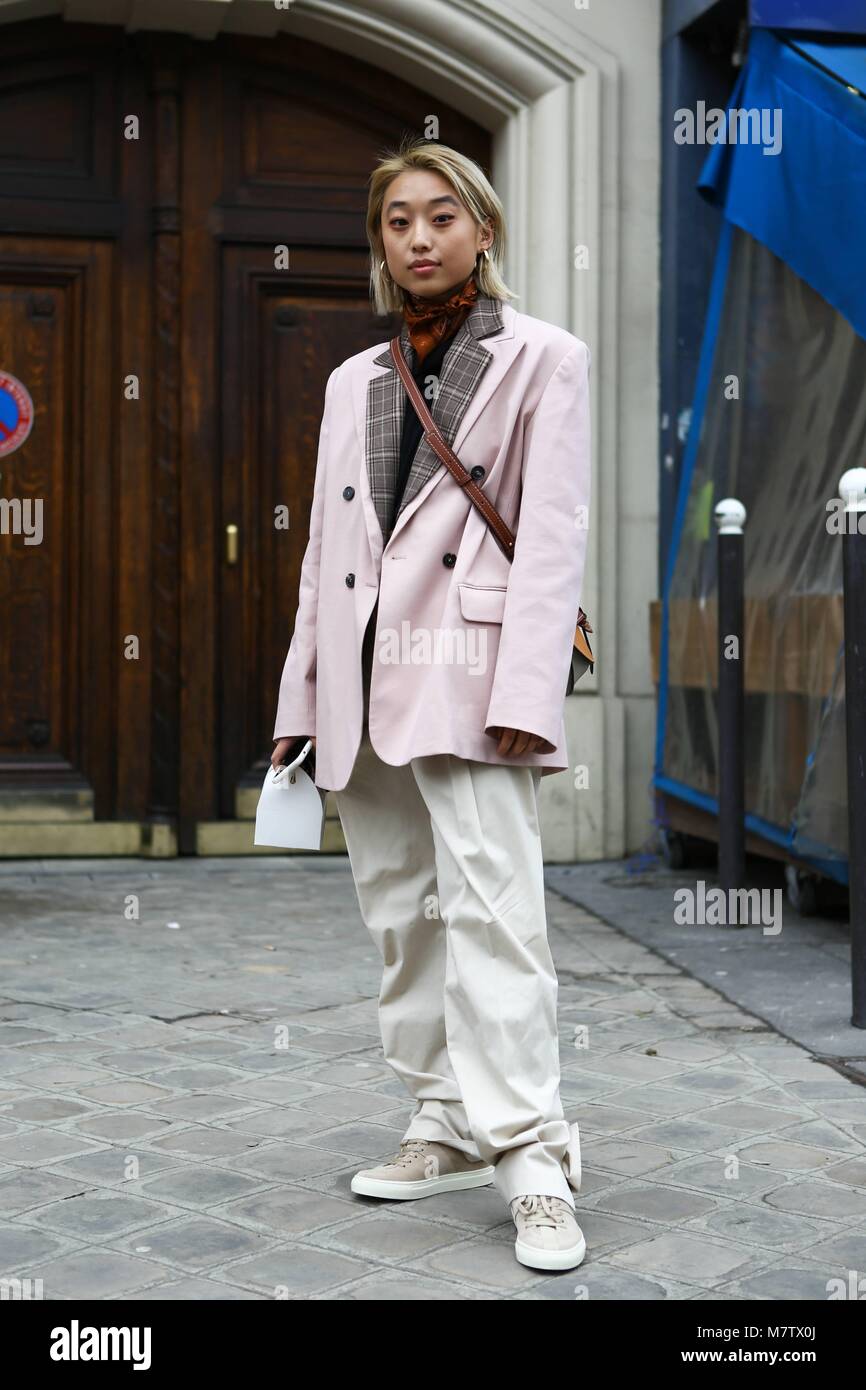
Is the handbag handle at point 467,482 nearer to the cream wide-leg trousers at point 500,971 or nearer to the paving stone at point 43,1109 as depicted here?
the cream wide-leg trousers at point 500,971

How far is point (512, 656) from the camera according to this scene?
257cm

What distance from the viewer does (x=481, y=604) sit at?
2627mm

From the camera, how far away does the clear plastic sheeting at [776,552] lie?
5035 millimetres

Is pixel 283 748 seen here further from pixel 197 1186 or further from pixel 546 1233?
pixel 546 1233

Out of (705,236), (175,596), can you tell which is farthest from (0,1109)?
(705,236)

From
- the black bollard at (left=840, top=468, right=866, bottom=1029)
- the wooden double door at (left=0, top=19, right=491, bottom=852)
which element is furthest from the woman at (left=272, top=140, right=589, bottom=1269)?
the wooden double door at (left=0, top=19, right=491, bottom=852)

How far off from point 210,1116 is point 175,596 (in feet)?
12.6

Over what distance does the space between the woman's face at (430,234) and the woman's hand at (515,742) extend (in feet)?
2.40

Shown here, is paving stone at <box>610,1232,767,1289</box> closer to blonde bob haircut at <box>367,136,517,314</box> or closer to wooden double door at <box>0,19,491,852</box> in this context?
blonde bob haircut at <box>367,136,517,314</box>

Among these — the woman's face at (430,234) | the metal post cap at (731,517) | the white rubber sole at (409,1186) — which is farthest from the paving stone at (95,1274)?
the metal post cap at (731,517)

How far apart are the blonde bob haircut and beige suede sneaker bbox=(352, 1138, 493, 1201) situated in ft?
4.63

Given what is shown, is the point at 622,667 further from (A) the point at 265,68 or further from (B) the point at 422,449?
(B) the point at 422,449

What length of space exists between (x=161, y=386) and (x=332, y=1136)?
4.31 metres

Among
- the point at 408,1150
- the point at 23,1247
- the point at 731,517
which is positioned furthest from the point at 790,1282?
the point at 731,517
